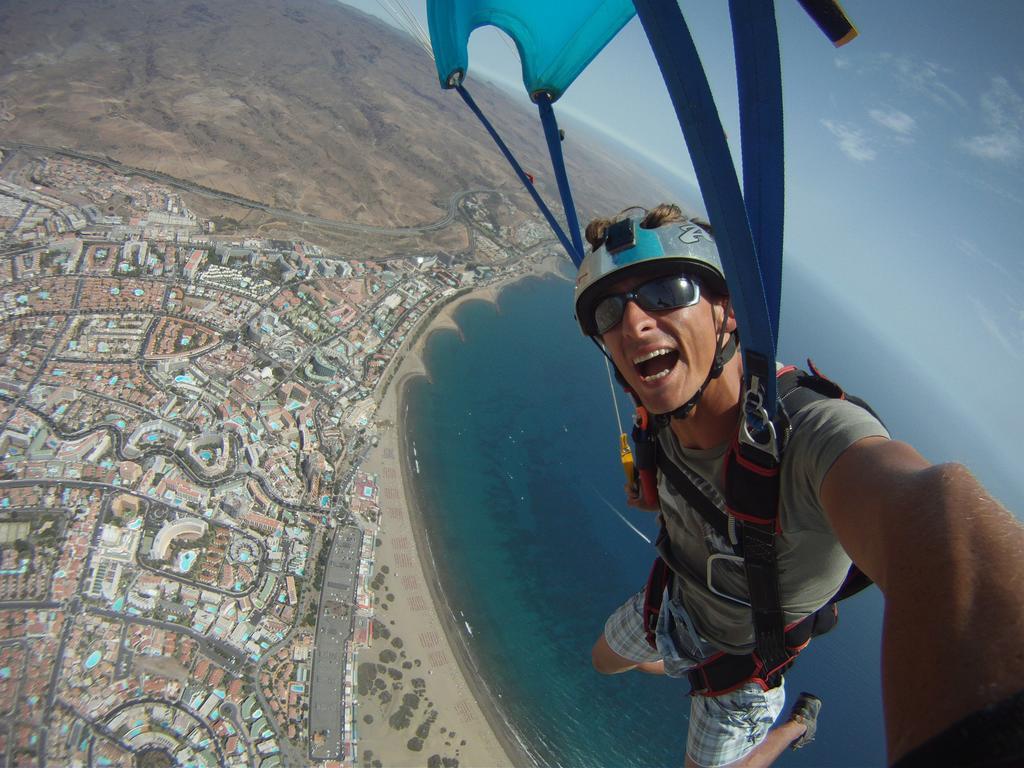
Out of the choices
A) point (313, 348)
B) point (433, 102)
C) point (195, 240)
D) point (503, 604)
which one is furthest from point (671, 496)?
point (433, 102)

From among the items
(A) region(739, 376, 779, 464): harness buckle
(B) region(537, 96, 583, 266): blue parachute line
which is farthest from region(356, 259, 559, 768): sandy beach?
(A) region(739, 376, 779, 464): harness buckle

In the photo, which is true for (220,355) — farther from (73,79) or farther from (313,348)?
A: (73,79)

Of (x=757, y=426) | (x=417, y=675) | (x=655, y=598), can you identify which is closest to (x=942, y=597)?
(x=757, y=426)

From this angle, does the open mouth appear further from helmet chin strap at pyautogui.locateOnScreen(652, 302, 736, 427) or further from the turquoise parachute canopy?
the turquoise parachute canopy

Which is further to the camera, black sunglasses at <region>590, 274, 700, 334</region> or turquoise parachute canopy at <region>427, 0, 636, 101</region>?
turquoise parachute canopy at <region>427, 0, 636, 101</region>

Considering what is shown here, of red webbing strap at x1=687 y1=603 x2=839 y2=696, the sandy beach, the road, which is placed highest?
red webbing strap at x1=687 y1=603 x2=839 y2=696

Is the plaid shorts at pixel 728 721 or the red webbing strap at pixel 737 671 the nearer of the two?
the red webbing strap at pixel 737 671

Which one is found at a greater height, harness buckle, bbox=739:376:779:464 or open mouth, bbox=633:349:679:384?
harness buckle, bbox=739:376:779:464

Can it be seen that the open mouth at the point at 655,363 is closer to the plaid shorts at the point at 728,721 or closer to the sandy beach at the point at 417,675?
the plaid shorts at the point at 728,721

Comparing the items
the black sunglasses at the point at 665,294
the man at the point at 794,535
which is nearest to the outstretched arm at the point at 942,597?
the man at the point at 794,535
